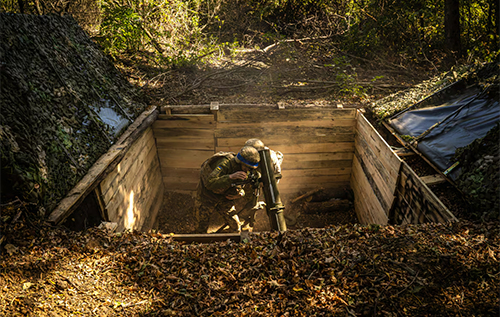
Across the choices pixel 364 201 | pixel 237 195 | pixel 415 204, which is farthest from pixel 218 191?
pixel 364 201

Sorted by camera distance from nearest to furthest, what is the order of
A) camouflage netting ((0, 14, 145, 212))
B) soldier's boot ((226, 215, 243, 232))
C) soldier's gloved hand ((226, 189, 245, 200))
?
camouflage netting ((0, 14, 145, 212)) < soldier's gloved hand ((226, 189, 245, 200)) < soldier's boot ((226, 215, 243, 232))

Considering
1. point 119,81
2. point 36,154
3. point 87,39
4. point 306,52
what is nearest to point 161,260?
point 36,154

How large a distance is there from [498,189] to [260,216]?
14.9ft

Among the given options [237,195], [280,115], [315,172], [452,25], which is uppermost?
[452,25]

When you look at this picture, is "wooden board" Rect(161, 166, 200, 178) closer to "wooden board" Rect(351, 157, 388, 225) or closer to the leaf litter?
"wooden board" Rect(351, 157, 388, 225)

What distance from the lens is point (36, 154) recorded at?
3451mm

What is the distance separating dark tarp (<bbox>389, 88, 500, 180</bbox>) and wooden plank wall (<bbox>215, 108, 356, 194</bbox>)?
133 cm

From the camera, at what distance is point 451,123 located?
16.0 feet

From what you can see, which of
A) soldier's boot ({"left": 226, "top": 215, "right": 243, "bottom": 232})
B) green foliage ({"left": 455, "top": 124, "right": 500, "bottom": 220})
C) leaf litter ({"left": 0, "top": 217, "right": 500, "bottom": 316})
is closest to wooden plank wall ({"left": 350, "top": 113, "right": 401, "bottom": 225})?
green foliage ({"left": 455, "top": 124, "right": 500, "bottom": 220})

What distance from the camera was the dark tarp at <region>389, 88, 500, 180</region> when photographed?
436 centimetres

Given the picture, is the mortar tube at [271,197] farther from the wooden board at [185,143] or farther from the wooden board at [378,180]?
the wooden board at [185,143]

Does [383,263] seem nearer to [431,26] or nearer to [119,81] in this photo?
[119,81]

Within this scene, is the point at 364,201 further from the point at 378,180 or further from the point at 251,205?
the point at 251,205

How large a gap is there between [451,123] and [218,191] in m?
4.16
